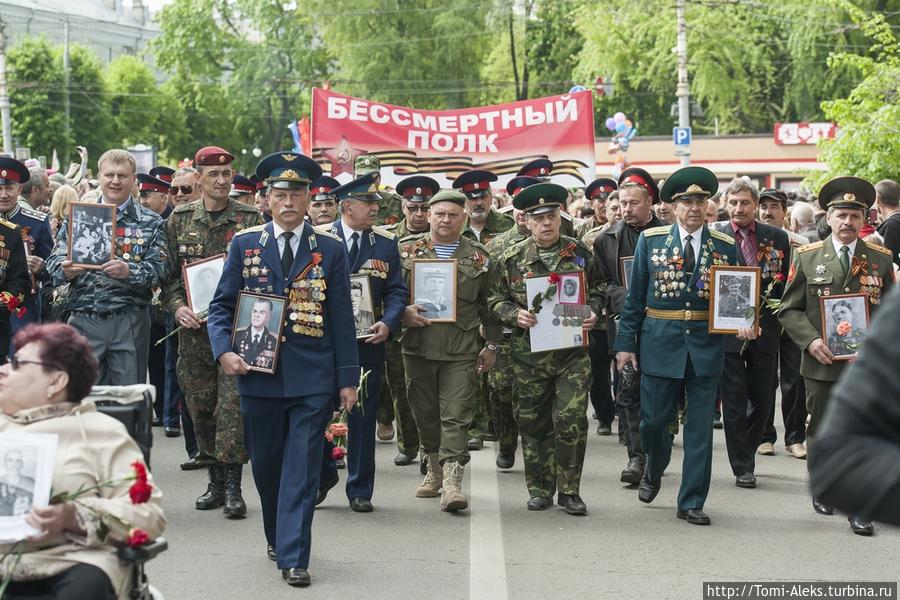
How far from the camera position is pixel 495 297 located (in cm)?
931

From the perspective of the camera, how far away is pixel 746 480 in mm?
9805

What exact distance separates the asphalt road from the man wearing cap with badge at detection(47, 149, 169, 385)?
43.3 inches

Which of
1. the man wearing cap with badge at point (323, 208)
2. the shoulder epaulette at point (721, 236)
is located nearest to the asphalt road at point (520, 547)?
the shoulder epaulette at point (721, 236)

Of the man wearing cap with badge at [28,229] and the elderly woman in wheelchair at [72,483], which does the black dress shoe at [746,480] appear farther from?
the elderly woman in wheelchair at [72,483]

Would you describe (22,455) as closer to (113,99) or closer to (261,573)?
(261,573)

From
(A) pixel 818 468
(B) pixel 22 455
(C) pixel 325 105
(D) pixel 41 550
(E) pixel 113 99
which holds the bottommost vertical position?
(D) pixel 41 550

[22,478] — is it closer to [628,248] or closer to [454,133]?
[628,248]

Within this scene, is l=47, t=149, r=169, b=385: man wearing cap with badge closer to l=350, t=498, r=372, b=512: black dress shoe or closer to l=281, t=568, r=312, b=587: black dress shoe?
l=350, t=498, r=372, b=512: black dress shoe

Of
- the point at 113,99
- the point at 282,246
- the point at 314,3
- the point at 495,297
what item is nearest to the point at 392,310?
the point at 495,297

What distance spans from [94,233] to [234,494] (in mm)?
1932

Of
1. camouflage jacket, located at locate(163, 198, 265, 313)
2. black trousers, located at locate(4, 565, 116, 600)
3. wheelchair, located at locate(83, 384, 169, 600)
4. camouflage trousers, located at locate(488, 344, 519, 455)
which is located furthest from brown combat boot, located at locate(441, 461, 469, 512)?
black trousers, located at locate(4, 565, 116, 600)

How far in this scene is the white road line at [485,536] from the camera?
22.6ft

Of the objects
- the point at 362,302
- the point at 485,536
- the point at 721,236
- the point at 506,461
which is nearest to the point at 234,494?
the point at 362,302

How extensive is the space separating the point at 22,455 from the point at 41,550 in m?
0.36
